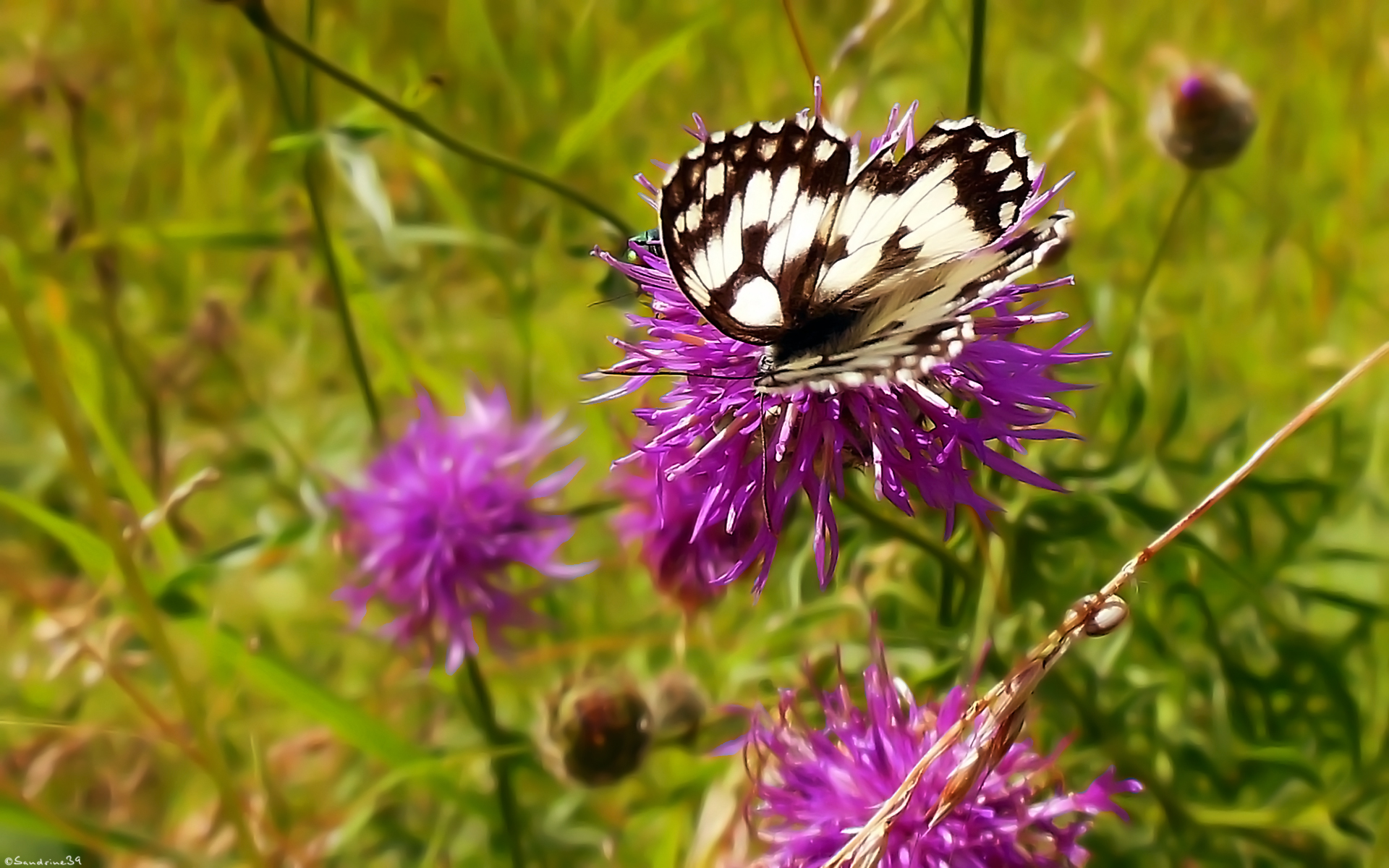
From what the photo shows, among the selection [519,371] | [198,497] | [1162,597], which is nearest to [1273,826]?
[1162,597]

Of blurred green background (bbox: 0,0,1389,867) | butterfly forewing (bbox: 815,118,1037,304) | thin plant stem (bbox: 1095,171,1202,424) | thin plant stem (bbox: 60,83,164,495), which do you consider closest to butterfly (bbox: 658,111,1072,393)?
butterfly forewing (bbox: 815,118,1037,304)

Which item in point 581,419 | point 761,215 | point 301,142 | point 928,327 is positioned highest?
point 301,142

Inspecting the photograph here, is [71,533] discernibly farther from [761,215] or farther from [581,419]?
[581,419]

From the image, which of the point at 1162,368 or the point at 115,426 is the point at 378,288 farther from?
the point at 1162,368

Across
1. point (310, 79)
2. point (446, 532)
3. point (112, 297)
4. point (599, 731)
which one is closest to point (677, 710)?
point (599, 731)

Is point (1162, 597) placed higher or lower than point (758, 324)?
lower

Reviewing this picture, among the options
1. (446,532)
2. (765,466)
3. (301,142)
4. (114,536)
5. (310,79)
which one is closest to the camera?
(114,536)
